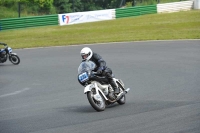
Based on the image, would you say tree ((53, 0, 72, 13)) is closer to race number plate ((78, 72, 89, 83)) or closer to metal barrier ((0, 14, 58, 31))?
metal barrier ((0, 14, 58, 31))

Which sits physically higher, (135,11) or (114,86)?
(114,86)

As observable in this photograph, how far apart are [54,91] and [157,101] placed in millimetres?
4148

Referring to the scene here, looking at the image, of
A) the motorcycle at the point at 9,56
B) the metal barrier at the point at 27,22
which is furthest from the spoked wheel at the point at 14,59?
the metal barrier at the point at 27,22

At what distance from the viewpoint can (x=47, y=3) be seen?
47.0 meters

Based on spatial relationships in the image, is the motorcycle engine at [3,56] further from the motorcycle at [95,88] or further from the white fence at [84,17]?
the white fence at [84,17]

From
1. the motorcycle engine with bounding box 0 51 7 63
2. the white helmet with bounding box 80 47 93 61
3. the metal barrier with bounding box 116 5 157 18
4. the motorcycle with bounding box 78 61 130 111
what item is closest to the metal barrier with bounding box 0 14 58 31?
the metal barrier with bounding box 116 5 157 18

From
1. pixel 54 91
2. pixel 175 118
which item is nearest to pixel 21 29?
pixel 54 91

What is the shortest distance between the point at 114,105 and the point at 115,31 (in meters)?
24.5

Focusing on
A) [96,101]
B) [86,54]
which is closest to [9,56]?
[86,54]

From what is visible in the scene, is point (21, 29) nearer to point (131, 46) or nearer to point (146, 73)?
point (131, 46)

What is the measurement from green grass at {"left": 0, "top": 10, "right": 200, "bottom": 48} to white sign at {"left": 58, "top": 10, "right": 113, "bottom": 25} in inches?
39.1

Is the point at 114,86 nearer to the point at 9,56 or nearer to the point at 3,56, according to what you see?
the point at 9,56

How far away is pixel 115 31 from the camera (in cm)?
3606

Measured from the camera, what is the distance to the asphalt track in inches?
358
